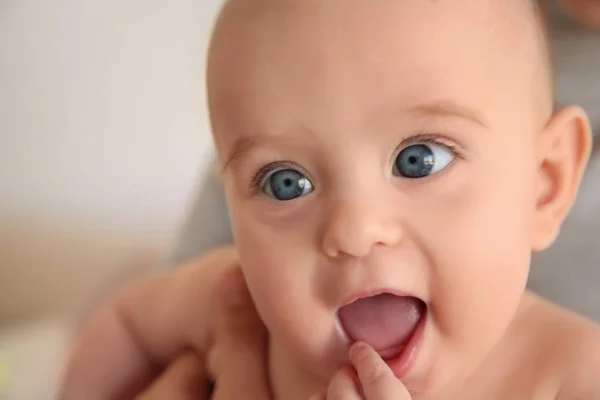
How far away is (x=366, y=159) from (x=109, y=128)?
1.05 metres

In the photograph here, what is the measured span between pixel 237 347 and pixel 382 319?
241mm

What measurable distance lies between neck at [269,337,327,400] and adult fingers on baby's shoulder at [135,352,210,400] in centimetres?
9

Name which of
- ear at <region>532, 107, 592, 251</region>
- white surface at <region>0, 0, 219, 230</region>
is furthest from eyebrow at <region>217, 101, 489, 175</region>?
white surface at <region>0, 0, 219, 230</region>

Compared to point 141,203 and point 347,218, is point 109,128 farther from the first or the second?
point 347,218

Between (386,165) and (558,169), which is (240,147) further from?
(558,169)

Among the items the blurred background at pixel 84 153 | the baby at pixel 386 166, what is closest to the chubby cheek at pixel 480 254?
the baby at pixel 386 166

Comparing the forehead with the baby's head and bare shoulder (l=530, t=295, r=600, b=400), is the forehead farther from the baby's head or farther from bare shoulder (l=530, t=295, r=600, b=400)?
bare shoulder (l=530, t=295, r=600, b=400)

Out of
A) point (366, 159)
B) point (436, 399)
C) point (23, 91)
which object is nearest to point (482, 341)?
point (436, 399)

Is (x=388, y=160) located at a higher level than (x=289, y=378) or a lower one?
higher

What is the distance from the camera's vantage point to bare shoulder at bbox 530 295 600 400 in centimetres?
63

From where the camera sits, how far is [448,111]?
1.78 ft

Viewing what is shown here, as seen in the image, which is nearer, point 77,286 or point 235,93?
point 235,93

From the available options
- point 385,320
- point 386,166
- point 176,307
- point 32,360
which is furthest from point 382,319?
point 32,360

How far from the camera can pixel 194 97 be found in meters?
1.62
